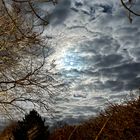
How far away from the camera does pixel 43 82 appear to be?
21188 millimetres

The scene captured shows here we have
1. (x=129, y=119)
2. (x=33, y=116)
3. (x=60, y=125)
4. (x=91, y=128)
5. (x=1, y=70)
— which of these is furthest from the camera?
(x=33, y=116)

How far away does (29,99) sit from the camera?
71.2ft

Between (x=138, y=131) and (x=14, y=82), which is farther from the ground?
(x=14, y=82)

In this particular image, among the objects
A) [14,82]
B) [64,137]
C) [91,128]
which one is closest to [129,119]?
[91,128]

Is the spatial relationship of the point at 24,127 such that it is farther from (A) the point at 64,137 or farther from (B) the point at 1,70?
(B) the point at 1,70

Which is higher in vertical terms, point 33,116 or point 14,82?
point 14,82

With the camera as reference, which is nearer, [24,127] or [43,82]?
[43,82]

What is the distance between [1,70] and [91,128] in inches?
282

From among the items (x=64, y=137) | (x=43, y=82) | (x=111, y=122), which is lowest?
(x=64, y=137)

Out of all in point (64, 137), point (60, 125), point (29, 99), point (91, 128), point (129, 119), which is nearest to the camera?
point (129, 119)

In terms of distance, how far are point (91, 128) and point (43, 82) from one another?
6.59 metres

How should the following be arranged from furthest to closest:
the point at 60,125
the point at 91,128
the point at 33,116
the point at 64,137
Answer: the point at 33,116, the point at 60,125, the point at 64,137, the point at 91,128

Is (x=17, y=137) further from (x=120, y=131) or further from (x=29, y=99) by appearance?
(x=120, y=131)

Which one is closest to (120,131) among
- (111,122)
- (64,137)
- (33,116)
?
(111,122)
